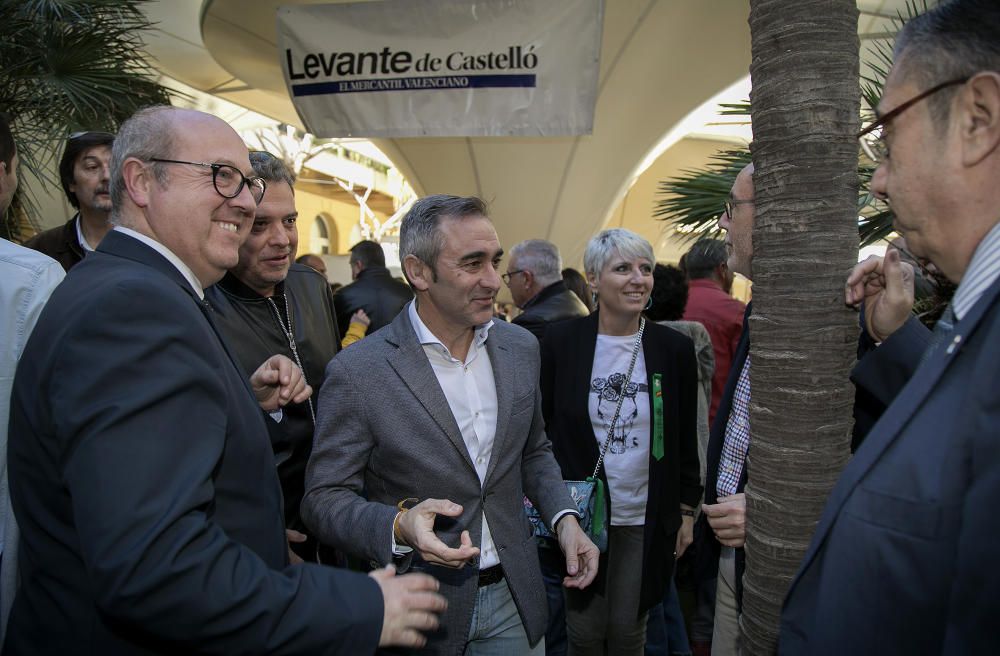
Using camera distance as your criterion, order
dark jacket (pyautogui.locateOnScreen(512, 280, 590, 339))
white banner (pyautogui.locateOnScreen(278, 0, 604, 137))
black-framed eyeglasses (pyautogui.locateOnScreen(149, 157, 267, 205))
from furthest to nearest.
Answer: white banner (pyautogui.locateOnScreen(278, 0, 604, 137)) → dark jacket (pyautogui.locateOnScreen(512, 280, 590, 339)) → black-framed eyeglasses (pyautogui.locateOnScreen(149, 157, 267, 205))

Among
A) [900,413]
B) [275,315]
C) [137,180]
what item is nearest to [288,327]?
[275,315]

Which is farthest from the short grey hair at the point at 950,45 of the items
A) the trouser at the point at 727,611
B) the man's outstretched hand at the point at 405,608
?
the trouser at the point at 727,611

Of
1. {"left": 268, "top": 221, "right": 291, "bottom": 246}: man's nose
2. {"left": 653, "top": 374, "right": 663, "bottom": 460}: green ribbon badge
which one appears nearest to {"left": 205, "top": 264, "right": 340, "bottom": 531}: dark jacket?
{"left": 268, "top": 221, "right": 291, "bottom": 246}: man's nose

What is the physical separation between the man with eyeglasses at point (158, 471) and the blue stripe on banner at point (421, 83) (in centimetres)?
487

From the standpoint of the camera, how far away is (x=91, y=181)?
135 inches

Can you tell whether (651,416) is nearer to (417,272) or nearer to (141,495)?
(417,272)

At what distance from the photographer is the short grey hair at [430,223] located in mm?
2537

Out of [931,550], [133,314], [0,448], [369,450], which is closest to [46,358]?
[133,314]

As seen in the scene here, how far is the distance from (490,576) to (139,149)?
172 centimetres

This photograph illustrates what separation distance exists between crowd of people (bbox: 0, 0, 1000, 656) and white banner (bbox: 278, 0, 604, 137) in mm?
3458

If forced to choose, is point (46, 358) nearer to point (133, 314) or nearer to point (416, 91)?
point (133, 314)

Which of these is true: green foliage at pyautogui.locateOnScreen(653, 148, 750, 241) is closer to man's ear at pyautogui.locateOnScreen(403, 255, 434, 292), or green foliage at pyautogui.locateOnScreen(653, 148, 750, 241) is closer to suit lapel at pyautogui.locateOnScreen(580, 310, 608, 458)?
suit lapel at pyautogui.locateOnScreen(580, 310, 608, 458)

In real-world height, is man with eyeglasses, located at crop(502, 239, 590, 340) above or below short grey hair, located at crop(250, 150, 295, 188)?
below

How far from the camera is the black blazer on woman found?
3469 mm
